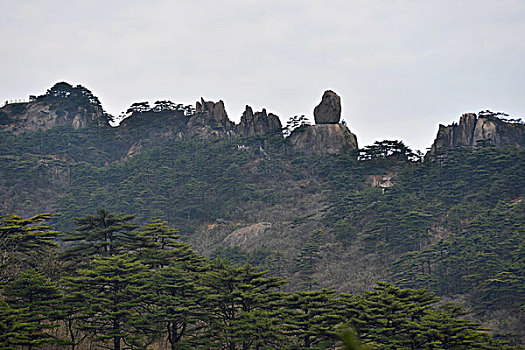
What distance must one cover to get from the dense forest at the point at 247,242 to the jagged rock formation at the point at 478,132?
4.77 meters

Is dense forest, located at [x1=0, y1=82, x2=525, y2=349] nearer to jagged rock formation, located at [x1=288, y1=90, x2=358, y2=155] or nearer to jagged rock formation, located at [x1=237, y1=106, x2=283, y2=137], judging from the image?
jagged rock formation, located at [x1=288, y1=90, x2=358, y2=155]

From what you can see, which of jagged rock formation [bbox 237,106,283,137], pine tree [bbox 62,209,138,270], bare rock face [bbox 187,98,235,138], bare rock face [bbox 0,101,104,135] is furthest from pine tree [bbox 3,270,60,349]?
bare rock face [bbox 0,101,104,135]

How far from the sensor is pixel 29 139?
8500 centimetres

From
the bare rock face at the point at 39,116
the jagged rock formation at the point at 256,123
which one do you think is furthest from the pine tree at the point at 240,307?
the bare rock face at the point at 39,116

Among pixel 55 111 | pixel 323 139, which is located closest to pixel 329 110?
pixel 323 139

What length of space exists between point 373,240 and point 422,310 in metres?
27.3

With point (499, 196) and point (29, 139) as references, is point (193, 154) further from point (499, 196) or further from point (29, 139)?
point (499, 196)

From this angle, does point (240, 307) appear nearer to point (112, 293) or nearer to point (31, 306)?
point (112, 293)

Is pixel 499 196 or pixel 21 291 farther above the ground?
pixel 499 196

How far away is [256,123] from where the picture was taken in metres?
85.6

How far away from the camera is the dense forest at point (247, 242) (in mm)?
25656

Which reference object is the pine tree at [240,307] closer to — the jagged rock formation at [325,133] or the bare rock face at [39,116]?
the jagged rock formation at [325,133]

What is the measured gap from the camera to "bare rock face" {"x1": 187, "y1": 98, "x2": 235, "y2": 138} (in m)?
86.1

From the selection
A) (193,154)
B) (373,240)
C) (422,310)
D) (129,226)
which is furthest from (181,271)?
(193,154)
